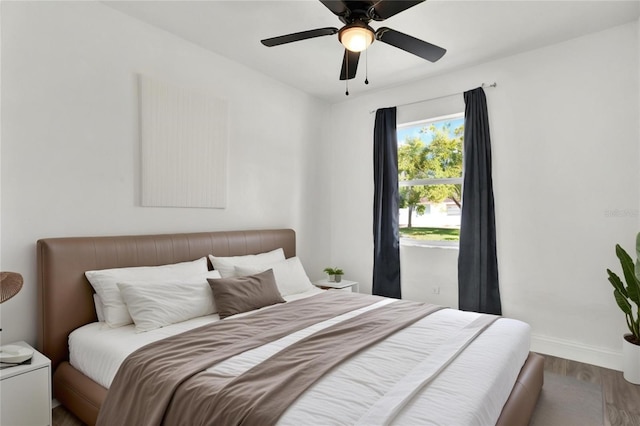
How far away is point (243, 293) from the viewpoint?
2.65 m

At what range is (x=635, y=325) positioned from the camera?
2.68 m

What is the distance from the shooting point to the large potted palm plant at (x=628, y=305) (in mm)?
2613

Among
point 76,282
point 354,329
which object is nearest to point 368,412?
point 354,329

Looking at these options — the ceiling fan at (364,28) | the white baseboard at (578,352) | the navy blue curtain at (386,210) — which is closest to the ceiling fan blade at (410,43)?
the ceiling fan at (364,28)

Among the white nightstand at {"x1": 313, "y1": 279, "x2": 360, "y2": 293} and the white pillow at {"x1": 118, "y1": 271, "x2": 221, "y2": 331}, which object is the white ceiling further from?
the white nightstand at {"x1": 313, "y1": 279, "x2": 360, "y2": 293}

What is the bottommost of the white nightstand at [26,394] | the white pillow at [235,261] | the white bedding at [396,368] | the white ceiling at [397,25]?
the white nightstand at [26,394]

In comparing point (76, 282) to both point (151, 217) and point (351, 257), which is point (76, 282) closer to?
point (151, 217)

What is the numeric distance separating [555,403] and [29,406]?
10.1ft

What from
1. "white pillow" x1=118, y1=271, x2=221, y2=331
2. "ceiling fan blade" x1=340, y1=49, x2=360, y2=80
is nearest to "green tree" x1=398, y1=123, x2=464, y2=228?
"ceiling fan blade" x1=340, y1=49, x2=360, y2=80

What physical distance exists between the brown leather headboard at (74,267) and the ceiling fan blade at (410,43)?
216cm

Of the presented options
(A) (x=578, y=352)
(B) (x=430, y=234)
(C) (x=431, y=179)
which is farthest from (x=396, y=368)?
(C) (x=431, y=179)

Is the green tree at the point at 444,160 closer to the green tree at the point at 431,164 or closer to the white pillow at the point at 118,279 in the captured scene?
the green tree at the point at 431,164

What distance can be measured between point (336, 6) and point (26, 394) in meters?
2.63

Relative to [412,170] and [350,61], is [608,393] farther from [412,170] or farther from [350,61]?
[350,61]
